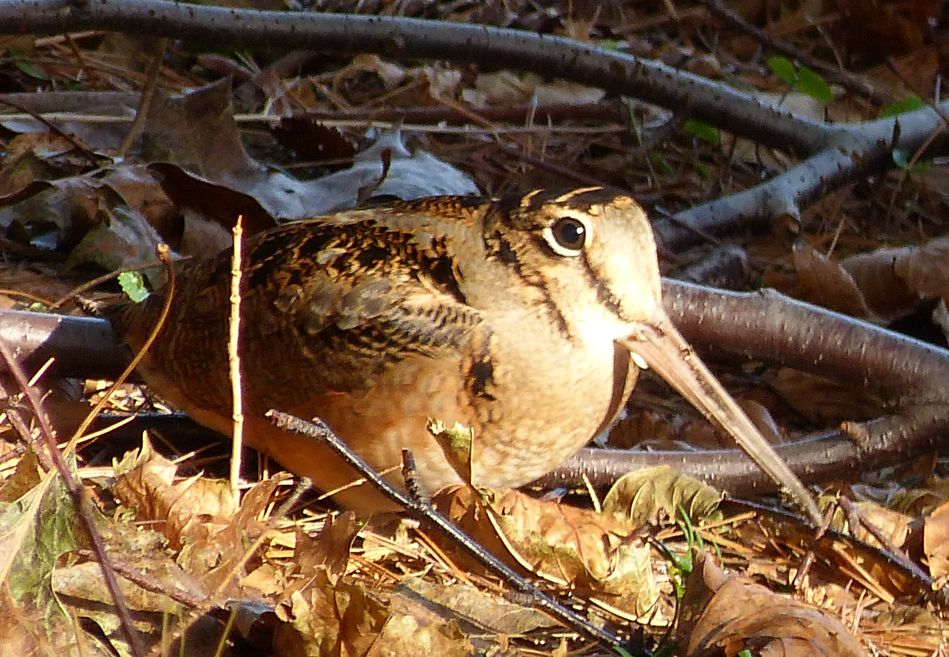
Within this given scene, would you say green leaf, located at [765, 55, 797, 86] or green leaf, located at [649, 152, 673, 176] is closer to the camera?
green leaf, located at [649, 152, 673, 176]

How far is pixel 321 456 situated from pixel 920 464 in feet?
5.43

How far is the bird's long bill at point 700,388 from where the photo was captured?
95.3 inches

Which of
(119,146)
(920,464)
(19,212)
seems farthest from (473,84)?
(920,464)

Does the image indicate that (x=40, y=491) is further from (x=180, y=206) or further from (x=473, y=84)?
(x=473, y=84)

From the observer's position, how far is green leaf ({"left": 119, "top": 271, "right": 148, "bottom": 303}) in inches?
118

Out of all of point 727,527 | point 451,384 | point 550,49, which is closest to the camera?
point 451,384

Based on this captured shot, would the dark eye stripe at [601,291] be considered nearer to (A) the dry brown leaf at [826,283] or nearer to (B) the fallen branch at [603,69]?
(A) the dry brown leaf at [826,283]

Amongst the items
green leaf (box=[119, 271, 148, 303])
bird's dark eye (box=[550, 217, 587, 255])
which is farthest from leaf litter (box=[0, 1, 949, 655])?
bird's dark eye (box=[550, 217, 587, 255])

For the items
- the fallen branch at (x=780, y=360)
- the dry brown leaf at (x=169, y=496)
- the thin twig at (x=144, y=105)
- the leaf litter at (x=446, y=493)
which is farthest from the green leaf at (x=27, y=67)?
the dry brown leaf at (x=169, y=496)

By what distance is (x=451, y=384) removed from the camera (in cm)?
238

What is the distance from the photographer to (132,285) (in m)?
3.02

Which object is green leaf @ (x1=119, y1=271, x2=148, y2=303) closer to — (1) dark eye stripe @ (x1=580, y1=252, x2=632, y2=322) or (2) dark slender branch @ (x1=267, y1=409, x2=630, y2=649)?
(2) dark slender branch @ (x1=267, y1=409, x2=630, y2=649)

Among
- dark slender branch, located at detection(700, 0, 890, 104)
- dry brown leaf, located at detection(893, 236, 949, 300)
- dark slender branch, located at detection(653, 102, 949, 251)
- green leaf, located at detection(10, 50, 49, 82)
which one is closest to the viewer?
dry brown leaf, located at detection(893, 236, 949, 300)

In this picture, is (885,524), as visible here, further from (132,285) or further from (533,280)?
(132,285)
